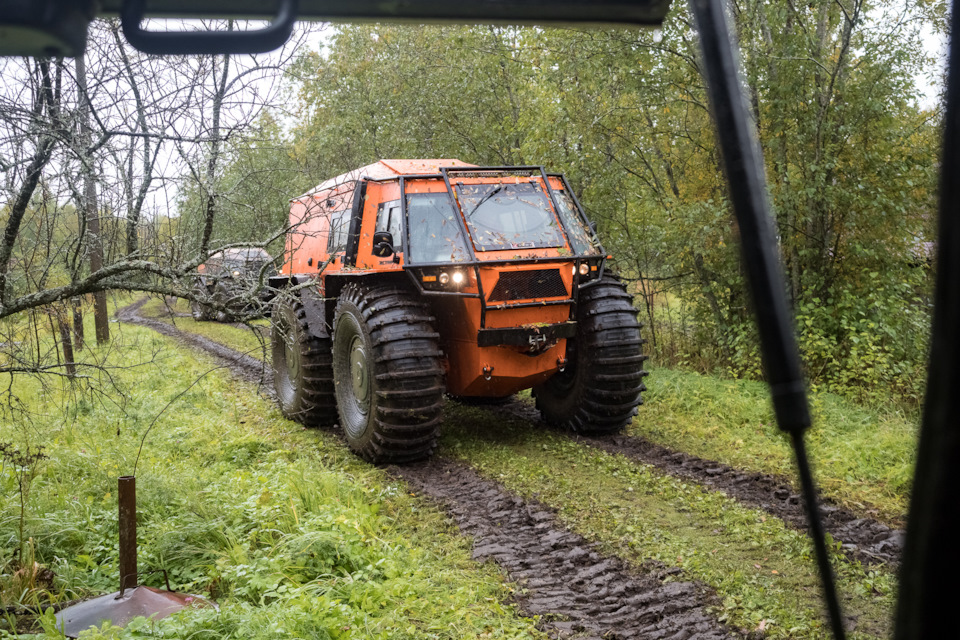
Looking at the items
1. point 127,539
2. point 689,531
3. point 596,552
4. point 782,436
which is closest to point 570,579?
point 596,552

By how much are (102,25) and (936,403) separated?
13.1ft

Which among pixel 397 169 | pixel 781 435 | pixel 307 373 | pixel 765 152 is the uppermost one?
pixel 765 152

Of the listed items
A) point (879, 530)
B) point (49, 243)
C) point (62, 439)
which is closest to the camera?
point (879, 530)

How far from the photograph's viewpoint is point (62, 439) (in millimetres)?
7234

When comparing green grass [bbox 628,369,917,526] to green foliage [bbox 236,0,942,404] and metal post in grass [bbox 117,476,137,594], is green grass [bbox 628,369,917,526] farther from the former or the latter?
metal post in grass [bbox 117,476,137,594]

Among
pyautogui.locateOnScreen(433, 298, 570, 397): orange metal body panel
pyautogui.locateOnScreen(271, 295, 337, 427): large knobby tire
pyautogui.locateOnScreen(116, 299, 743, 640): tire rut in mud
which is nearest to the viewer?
pyautogui.locateOnScreen(116, 299, 743, 640): tire rut in mud

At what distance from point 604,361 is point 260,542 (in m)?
3.31

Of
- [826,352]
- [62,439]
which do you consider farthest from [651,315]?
[62,439]

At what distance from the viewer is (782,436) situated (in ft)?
22.3

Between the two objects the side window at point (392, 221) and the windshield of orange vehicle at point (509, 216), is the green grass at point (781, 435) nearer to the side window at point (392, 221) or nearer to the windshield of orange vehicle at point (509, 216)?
the side window at point (392, 221)

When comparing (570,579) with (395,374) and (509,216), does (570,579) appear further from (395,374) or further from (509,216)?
(509,216)

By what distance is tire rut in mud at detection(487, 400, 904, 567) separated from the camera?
443 centimetres

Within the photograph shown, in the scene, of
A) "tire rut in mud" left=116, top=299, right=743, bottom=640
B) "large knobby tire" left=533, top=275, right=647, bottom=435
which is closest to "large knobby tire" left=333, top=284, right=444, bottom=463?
"tire rut in mud" left=116, top=299, right=743, bottom=640

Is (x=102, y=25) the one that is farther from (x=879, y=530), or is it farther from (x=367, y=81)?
(x=367, y=81)
